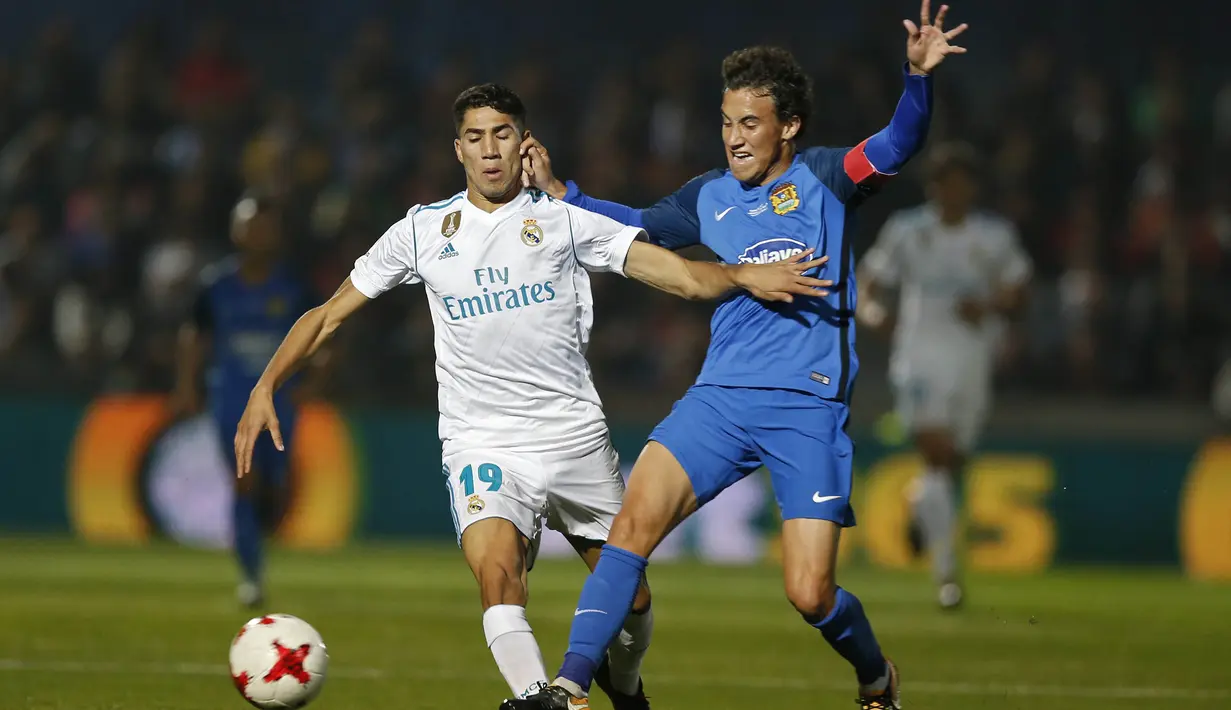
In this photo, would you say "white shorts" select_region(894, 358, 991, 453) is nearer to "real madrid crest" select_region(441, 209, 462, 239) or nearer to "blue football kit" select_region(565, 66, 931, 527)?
"blue football kit" select_region(565, 66, 931, 527)

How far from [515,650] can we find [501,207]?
1.53m

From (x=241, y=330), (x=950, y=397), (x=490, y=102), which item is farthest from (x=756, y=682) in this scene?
(x=241, y=330)

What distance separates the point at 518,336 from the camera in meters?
5.88

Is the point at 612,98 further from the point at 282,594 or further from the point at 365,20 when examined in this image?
the point at 282,594

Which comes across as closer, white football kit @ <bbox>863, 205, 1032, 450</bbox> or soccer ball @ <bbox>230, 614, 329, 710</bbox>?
soccer ball @ <bbox>230, 614, 329, 710</bbox>

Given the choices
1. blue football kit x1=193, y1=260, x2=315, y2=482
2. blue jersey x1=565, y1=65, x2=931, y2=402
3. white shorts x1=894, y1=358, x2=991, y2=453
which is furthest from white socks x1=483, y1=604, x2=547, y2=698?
white shorts x1=894, y1=358, x2=991, y2=453

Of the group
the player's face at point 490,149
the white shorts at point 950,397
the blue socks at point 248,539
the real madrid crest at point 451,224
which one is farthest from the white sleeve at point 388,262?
the white shorts at point 950,397

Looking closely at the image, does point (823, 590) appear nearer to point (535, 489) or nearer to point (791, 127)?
point (535, 489)

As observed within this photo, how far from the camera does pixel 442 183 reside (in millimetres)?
16062

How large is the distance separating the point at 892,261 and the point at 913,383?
0.85 meters

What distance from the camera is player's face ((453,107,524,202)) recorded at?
5.86 metres

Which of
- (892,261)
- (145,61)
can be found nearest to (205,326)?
(892,261)

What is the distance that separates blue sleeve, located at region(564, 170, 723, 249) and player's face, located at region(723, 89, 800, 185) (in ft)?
0.67

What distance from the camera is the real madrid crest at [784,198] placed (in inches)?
237
